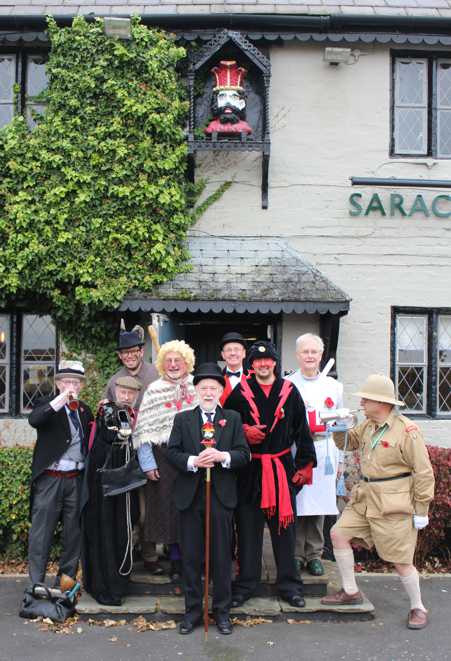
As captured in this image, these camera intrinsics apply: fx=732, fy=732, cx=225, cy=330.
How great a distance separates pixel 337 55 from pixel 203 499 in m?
6.67

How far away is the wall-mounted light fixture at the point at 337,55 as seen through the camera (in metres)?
9.70

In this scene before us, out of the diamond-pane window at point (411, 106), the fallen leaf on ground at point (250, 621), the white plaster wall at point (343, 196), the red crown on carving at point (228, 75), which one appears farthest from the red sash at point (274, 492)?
the diamond-pane window at point (411, 106)

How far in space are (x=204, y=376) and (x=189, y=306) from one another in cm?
351

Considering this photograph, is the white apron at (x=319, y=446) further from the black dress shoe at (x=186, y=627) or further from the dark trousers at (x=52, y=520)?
the dark trousers at (x=52, y=520)

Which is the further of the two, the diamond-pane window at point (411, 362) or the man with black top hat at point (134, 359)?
the diamond-pane window at point (411, 362)

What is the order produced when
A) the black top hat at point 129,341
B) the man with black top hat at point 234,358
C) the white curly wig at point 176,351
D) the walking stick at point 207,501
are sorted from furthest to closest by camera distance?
the man with black top hat at point 234,358 < the black top hat at point 129,341 < the white curly wig at point 176,351 < the walking stick at point 207,501

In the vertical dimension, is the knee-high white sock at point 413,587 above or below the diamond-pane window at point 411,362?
below

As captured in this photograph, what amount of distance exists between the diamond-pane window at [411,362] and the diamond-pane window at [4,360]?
17.4ft

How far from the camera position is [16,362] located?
9883mm

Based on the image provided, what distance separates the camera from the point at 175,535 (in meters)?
6.02

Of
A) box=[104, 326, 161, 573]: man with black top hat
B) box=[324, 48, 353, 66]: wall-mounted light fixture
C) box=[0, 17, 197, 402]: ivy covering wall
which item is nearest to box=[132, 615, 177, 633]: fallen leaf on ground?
box=[104, 326, 161, 573]: man with black top hat

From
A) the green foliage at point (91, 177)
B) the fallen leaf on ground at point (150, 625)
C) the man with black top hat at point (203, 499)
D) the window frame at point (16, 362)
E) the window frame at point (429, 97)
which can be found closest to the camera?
the man with black top hat at point (203, 499)

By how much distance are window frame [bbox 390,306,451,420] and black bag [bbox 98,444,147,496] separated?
16.5ft

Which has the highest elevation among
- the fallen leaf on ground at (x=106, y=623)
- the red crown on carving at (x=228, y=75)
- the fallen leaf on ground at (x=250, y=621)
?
the red crown on carving at (x=228, y=75)
